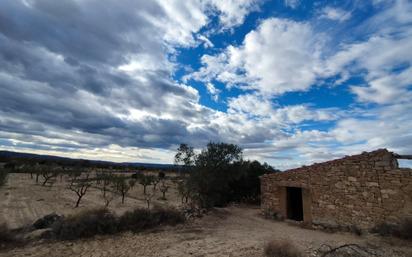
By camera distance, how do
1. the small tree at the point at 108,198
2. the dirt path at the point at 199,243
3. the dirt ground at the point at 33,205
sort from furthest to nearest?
the small tree at the point at 108,198
the dirt ground at the point at 33,205
the dirt path at the point at 199,243

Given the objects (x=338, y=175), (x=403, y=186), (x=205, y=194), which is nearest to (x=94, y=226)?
(x=205, y=194)

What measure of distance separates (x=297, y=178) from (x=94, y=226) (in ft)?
31.1

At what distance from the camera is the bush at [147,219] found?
35.6 feet

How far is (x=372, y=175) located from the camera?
10.9 meters

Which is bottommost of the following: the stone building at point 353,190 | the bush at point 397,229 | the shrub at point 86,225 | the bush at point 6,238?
the bush at point 6,238

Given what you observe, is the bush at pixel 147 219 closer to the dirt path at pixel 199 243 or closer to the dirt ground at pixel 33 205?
the dirt path at pixel 199 243

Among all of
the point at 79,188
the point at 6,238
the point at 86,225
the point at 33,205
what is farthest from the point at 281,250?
the point at 79,188

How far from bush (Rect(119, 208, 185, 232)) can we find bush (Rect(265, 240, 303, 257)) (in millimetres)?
5358

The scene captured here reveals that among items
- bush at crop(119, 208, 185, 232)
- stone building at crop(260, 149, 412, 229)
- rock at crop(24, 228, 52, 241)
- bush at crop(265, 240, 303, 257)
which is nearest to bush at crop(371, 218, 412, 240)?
stone building at crop(260, 149, 412, 229)

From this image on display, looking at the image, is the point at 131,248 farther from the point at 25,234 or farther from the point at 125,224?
the point at 25,234

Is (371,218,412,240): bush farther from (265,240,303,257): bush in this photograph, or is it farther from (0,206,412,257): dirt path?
(265,240,303,257): bush

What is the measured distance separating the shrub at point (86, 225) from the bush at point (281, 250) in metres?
5.89

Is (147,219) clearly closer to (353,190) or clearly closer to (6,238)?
(6,238)

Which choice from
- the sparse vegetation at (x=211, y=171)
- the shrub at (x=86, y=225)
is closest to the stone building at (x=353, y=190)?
the sparse vegetation at (x=211, y=171)
